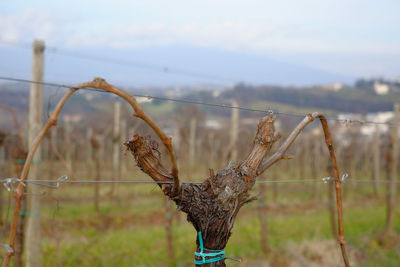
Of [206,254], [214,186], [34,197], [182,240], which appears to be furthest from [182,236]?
[214,186]

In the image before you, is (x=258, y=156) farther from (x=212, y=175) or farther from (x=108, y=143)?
(x=108, y=143)

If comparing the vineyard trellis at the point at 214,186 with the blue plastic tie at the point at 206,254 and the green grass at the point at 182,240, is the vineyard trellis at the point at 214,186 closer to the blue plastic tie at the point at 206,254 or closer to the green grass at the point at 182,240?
the blue plastic tie at the point at 206,254

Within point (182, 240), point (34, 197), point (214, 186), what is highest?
point (214, 186)

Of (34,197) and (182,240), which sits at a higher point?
(34,197)

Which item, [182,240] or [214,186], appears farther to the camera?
[182,240]

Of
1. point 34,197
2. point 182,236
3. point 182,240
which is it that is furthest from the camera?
point 182,236

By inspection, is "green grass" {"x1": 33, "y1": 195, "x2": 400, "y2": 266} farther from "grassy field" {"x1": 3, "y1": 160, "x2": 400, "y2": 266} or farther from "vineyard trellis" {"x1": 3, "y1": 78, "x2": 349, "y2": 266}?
"vineyard trellis" {"x1": 3, "y1": 78, "x2": 349, "y2": 266}

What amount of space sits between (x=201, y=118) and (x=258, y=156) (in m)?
33.4

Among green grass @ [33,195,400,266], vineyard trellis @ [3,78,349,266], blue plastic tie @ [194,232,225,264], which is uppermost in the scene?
vineyard trellis @ [3,78,349,266]

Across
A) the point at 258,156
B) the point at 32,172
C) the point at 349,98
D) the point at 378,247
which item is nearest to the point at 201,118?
the point at 349,98

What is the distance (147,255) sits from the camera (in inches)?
263

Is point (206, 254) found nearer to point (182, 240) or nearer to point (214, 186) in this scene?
point (214, 186)

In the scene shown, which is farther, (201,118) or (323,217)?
(201,118)

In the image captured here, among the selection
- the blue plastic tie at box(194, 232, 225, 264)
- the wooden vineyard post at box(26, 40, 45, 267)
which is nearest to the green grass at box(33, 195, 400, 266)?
the wooden vineyard post at box(26, 40, 45, 267)
